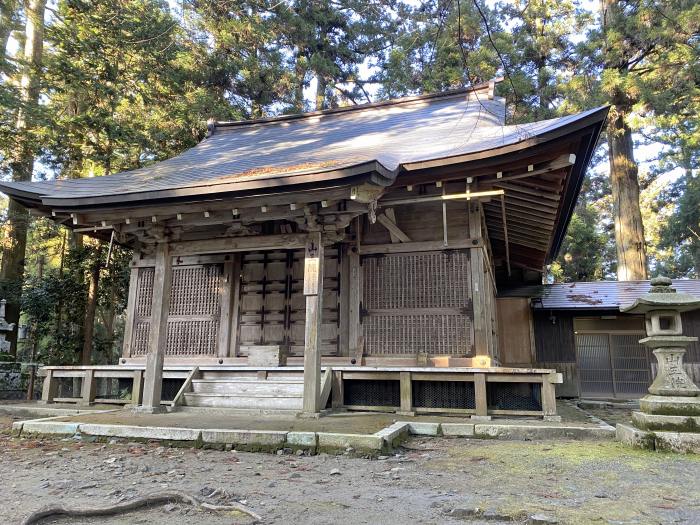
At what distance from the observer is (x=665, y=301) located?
5074mm

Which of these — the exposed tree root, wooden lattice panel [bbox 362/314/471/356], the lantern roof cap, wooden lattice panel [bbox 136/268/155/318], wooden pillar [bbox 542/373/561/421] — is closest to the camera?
the exposed tree root

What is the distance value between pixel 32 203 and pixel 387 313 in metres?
6.07

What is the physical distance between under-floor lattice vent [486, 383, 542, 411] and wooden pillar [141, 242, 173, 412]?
15.8ft

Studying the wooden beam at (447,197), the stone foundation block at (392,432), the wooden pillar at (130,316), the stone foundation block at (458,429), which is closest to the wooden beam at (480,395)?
the stone foundation block at (458,429)

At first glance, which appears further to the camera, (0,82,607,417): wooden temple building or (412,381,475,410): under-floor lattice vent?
(412,381,475,410): under-floor lattice vent

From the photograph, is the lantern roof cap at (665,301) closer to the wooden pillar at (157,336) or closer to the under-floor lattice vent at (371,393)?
the under-floor lattice vent at (371,393)

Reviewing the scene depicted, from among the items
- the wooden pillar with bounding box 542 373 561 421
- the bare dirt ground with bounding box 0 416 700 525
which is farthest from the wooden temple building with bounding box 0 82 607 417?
the bare dirt ground with bounding box 0 416 700 525

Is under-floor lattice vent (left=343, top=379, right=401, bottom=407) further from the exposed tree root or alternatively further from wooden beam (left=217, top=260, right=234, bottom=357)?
the exposed tree root

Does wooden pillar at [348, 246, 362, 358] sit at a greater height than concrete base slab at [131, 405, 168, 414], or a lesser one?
greater

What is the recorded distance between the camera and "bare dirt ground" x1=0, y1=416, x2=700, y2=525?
2811 millimetres

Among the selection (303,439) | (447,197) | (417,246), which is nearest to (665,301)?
(447,197)

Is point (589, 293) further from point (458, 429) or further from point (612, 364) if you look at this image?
point (458, 429)

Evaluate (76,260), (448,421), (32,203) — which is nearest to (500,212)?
(448,421)

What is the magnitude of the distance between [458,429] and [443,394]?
3.57ft
